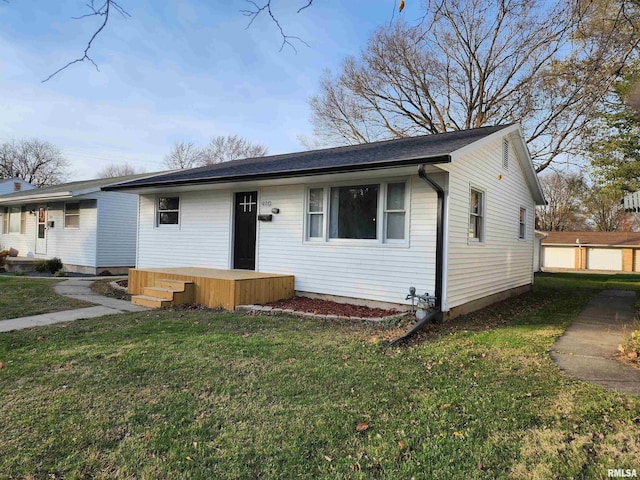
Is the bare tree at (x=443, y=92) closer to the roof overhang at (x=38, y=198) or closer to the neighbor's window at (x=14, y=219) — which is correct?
the roof overhang at (x=38, y=198)

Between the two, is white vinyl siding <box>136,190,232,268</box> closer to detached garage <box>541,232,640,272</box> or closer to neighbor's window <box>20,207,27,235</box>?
neighbor's window <box>20,207,27,235</box>

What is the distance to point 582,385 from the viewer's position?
3.77 m

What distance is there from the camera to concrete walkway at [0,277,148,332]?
596 cm

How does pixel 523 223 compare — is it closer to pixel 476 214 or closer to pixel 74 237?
pixel 476 214

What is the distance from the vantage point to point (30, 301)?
7.88m

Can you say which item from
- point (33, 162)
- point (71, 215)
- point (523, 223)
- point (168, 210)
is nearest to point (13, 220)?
point (71, 215)

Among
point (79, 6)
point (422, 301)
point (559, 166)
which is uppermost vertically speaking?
point (559, 166)

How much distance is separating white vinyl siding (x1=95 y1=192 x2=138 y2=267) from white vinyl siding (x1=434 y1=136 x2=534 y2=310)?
12.4 metres

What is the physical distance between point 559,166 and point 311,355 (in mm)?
19066

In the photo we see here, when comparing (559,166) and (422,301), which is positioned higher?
(559,166)

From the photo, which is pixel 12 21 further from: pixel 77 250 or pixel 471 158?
pixel 77 250

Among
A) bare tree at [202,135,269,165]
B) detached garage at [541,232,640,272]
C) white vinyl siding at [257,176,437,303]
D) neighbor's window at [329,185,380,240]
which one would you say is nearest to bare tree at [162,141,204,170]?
bare tree at [202,135,269,165]

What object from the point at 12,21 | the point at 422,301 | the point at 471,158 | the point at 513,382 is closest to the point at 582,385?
the point at 513,382

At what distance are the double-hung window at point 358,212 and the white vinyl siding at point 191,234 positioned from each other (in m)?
2.58
